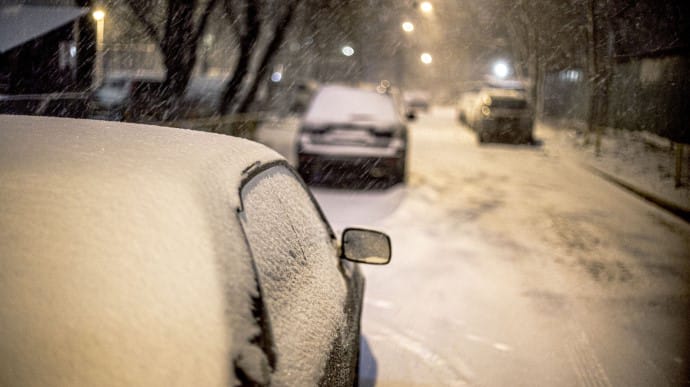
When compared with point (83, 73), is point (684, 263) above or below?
below

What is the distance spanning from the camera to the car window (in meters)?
1.65

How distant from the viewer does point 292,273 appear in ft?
6.48

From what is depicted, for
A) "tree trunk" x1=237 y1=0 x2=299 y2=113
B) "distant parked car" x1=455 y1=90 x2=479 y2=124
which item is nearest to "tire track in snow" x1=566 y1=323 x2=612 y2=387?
"tree trunk" x1=237 y1=0 x2=299 y2=113

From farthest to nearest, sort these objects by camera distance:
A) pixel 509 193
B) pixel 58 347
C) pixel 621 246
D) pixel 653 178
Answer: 1. pixel 653 178
2. pixel 509 193
3. pixel 621 246
4. pixel 58 347

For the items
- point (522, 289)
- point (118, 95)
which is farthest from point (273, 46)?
point (522, 289)

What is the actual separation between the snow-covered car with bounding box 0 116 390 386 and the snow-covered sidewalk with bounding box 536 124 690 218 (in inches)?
382

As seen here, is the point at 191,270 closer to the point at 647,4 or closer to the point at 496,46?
the point at 647,4

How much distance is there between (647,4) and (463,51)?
38.1 metres

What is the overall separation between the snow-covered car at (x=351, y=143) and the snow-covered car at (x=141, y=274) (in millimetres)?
8804

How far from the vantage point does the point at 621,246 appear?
765 centimetres

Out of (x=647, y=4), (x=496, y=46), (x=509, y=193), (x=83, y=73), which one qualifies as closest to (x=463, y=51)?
(x=496, y=46)

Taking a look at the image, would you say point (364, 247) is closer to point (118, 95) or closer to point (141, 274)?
point (141, 274)

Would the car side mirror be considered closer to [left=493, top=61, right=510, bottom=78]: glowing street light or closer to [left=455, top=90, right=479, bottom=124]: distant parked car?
[left=455, top=90, right=479, bottom=124]: distant parked car

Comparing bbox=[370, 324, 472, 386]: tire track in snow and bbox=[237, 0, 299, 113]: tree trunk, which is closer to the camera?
bbox=[370, 324, 472, 386]: tire track in snow
